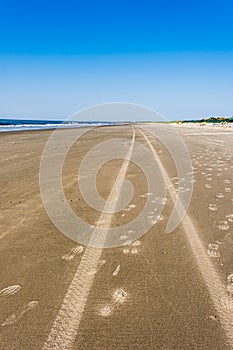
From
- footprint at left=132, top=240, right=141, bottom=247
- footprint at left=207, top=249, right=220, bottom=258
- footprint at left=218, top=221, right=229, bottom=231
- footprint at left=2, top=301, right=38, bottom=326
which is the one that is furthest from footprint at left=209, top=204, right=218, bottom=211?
footprint at left=2, top=301, right=38, bottom=326

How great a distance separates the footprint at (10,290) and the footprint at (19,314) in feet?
0.91

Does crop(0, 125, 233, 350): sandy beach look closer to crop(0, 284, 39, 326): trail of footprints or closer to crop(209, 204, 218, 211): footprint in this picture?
crop(0, 284, 39, 326): trail of footprints

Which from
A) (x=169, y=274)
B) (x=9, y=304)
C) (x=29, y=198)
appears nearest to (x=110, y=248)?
(x=169, y=274)

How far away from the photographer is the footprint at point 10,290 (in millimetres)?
2473

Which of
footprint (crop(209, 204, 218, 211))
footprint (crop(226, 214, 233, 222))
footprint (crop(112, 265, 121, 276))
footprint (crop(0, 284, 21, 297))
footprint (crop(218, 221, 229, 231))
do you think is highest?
footprint (crop(0, 284, 21, 297))

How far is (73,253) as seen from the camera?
3230 millimetres

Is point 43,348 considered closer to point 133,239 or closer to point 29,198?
point 133,239

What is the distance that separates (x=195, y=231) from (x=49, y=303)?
7.83 ft

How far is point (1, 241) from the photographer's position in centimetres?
355

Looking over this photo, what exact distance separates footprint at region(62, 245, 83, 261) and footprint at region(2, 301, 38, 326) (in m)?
0.81

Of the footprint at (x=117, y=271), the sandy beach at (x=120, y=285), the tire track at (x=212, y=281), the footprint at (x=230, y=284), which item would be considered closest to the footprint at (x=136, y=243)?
the sandy beach at (x=120, y=285)

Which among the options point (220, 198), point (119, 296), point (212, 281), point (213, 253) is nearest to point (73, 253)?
point (119, 296)

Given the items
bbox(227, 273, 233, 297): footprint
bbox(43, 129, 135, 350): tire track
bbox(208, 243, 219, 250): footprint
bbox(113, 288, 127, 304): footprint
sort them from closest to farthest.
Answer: bbox(43, 129, 135, 350): tire track < bbox(113, 288, 127, 304): footprint < bbox(227, 273, 233, 297): footprint < bbox(208, 243, 219, 250): footprint

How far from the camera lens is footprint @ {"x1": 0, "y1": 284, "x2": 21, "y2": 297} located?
2473 mm
